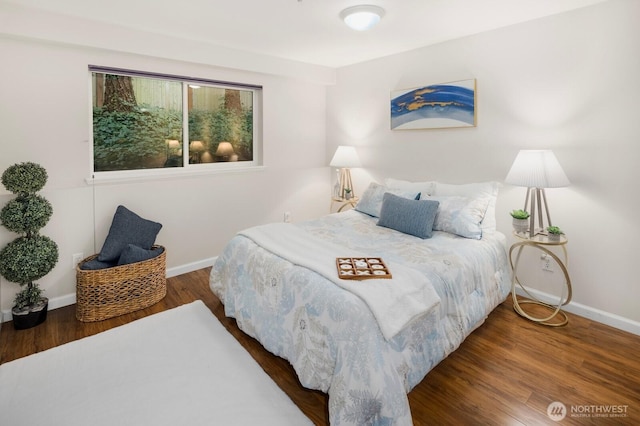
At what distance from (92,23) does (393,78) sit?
A: 2906 millimetres

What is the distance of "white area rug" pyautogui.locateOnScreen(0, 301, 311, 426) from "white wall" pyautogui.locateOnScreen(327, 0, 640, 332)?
251 cm

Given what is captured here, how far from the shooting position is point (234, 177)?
400 cm

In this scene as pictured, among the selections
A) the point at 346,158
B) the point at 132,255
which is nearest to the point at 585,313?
the point at 346,158

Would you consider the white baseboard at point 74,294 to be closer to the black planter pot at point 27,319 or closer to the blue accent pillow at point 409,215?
the black planter pot at point 27,319

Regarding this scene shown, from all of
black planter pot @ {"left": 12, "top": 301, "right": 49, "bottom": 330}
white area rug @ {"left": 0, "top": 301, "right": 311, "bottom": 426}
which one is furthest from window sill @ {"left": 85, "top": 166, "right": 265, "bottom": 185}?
white area rug @ {"left": 0, "top": 301, "right": 311, "bottom": 426}

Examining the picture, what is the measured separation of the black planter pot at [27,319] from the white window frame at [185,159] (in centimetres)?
110

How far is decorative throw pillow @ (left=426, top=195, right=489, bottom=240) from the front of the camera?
2.79 metres

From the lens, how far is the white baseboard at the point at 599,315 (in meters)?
2.57

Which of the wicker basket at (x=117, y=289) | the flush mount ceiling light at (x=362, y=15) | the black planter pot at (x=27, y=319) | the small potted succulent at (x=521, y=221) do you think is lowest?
the black planter pot at (x=27, y=319)

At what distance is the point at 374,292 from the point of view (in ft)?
5.97

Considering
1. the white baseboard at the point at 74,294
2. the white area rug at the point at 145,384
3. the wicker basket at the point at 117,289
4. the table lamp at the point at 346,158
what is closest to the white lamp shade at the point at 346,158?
the table lamp at the point at 346,158

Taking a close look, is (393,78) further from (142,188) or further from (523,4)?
(142,188)

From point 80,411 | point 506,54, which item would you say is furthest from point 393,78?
point 80,411

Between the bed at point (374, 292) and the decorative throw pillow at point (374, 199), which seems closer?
the bed at point (374, 292)
